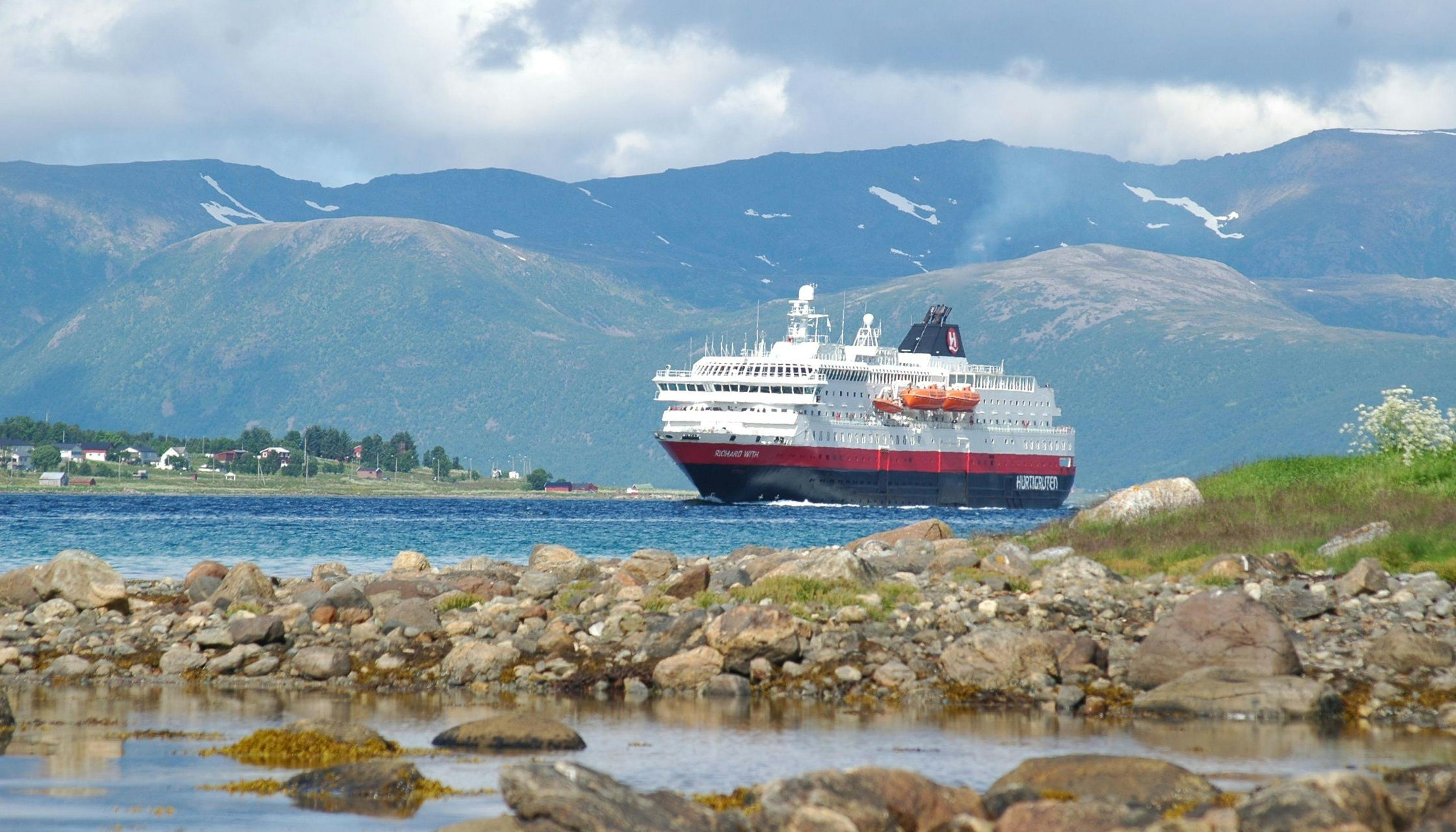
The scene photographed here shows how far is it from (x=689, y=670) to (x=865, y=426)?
254 ft

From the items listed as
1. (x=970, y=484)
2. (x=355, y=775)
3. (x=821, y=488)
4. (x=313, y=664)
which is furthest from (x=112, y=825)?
(x=970, y=484)

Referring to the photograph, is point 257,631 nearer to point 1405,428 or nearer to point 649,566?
point 649,566

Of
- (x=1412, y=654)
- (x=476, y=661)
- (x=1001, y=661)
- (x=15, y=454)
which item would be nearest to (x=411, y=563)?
(x=476, y=661)

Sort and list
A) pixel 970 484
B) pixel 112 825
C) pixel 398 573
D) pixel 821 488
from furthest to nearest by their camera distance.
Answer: pixel 970 484
pixel 821 488
pixel 398 573
pixel 112 825

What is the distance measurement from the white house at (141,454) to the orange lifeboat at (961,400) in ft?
316

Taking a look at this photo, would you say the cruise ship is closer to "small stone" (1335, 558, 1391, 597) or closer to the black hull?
the black hull

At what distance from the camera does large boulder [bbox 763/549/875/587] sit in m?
20.9

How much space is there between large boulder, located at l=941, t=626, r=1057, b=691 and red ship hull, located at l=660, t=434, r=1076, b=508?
228ft

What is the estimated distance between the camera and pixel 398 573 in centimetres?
2859

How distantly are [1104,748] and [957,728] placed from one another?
1693 mm

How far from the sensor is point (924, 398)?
9706cm

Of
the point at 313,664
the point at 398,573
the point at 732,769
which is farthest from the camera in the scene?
the point at 398,573

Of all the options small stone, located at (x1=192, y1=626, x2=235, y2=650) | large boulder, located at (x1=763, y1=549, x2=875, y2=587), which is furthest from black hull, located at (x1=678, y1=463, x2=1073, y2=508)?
small stone, located at (x1=192, y1=626, x2=235, y2=650)

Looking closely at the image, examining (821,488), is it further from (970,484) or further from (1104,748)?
(1104,748)
